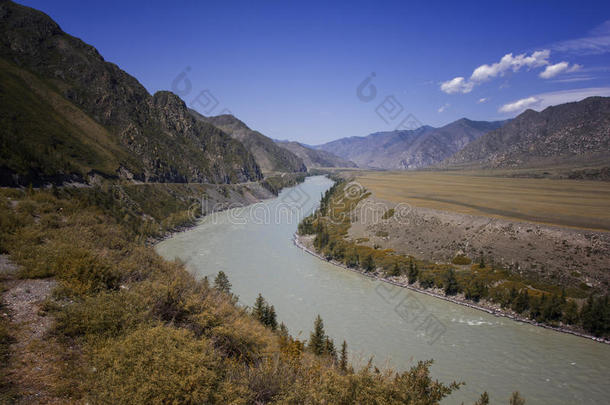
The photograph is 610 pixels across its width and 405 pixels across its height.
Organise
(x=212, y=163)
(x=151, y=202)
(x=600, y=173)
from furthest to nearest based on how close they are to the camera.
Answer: (x=212, y=163)
(x=600, y=173)
(x=151, y=202)

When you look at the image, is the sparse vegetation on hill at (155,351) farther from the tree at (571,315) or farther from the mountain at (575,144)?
the mountain at (575,144)

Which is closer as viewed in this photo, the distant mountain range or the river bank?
the river bank

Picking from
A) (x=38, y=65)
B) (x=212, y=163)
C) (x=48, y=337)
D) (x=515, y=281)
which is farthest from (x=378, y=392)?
(x=212, y=163)

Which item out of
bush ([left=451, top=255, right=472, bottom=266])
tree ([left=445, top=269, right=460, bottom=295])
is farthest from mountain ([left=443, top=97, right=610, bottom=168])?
tree ([left=445, top=269, right=460, bottom=295])

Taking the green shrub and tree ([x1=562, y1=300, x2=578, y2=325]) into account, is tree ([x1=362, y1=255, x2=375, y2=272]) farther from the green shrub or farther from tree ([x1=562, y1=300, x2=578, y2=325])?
tree ([x1=562, y1=300, x2=578, y2=325])

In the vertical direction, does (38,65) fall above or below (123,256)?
above

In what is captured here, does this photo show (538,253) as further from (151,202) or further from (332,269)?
(151,202)

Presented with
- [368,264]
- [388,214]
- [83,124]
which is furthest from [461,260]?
[83,124]
